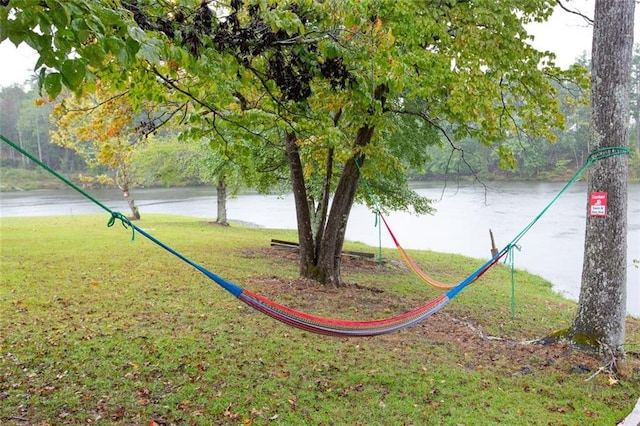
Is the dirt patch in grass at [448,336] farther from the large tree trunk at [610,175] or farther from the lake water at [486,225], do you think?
the lake water at [486,225]

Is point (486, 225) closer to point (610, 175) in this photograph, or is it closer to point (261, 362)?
point (610, 175)

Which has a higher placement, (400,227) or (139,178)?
(139,178)

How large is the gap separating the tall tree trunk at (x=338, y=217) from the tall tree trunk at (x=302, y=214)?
0.48ft

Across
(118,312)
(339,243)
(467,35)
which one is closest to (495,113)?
(467,35)

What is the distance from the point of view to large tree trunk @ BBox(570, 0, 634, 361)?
3.25 meters

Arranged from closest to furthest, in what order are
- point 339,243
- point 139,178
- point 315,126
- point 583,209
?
point 315,126, point 339,243, point 139,178, point 583,209

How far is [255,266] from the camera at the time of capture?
7516mm

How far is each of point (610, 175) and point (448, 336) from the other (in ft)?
6.53

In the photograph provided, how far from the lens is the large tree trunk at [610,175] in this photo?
325 cm

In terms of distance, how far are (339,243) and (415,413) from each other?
3545 mm

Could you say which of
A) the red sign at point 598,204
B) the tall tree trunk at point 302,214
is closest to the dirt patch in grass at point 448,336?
the tall tree trunk at point 302,214

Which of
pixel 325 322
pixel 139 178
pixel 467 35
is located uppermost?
pixel 467 35

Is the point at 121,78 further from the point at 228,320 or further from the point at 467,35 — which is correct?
the point at 467,35

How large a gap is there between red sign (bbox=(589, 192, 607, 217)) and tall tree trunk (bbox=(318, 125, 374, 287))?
277cm
